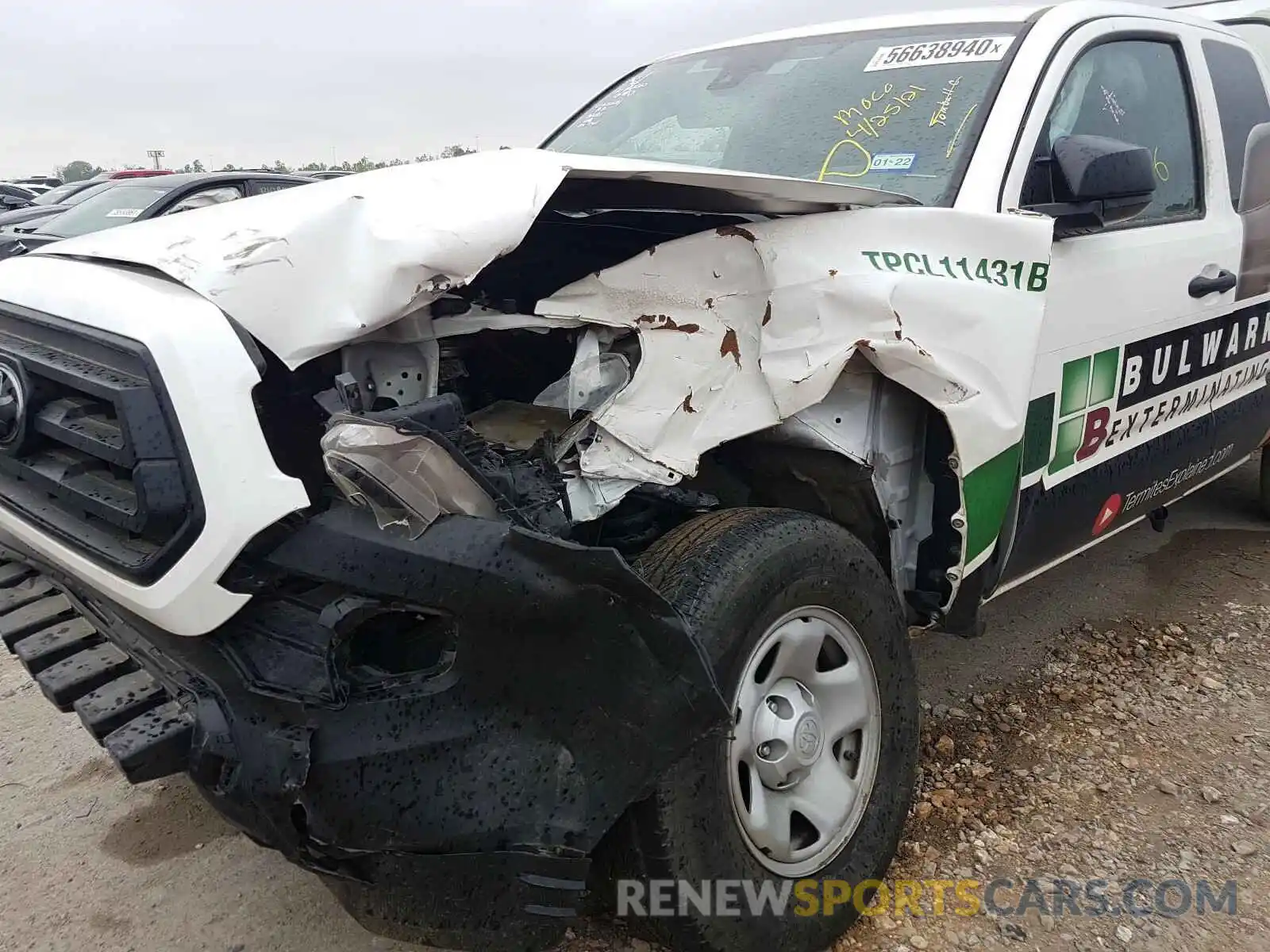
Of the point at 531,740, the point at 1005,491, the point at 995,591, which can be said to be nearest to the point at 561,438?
the point at 531,740

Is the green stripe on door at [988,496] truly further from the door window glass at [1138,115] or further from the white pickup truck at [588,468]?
the door window glass at [1138,115]

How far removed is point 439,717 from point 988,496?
1478 millimetres

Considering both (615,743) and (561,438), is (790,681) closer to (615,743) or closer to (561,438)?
(615,743)

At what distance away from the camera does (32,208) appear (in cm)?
1155

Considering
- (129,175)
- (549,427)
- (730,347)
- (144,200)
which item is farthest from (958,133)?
(129,175)

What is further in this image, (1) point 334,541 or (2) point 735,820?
(2) point 735,820

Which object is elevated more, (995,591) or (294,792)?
(294,792)

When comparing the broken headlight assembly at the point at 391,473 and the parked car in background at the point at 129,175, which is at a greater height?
the parked car in background at the point at 129,175

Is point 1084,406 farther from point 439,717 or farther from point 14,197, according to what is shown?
point 14,197

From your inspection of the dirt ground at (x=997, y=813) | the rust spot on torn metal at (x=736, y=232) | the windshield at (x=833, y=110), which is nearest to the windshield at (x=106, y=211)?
the dirt ground at (x=997, y=813)

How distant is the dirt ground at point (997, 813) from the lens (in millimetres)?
2146

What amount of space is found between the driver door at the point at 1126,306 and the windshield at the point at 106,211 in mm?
7556

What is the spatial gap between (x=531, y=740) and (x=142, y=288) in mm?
1021

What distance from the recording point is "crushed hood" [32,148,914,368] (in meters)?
1.59
